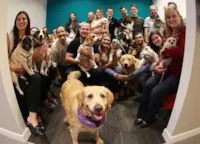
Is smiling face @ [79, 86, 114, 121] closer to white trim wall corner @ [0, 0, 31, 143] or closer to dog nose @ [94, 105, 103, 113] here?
dog nose @ [94, 105, 103, 113]

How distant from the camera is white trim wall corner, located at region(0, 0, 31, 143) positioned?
6.93ft

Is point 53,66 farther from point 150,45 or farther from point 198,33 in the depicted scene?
point 198,33

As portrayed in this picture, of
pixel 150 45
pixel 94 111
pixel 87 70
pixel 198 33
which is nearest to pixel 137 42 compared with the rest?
pixel 150 45

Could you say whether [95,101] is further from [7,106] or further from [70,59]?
[70,59]

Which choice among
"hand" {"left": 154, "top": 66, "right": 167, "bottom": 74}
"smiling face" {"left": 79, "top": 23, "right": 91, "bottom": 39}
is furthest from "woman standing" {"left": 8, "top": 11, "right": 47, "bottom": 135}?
"hand" {"left": 154, "top": 66, "right": 167, "bottom": 74}

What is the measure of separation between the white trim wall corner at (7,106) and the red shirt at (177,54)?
1.55m

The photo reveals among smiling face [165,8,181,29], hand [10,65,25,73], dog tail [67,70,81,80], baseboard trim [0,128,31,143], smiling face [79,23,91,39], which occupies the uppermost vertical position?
smiling face [165,8,181,29]

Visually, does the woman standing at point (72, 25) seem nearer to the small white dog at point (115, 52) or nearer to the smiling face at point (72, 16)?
the smiling face at point (72, 16)

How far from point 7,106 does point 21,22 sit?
907mm

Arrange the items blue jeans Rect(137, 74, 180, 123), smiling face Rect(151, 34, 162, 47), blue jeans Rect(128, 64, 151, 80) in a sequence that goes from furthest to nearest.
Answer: blue jeans Rect(128, 64, 151, 80) < smiling face Rect(151, 34, 162, 47) < blue jeans Rect(137, 74, 180, 123)

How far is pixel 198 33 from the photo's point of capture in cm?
197

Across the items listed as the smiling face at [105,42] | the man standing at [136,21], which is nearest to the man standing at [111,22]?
the man standing at [136,21]

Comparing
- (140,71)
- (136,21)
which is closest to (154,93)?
(140,71)

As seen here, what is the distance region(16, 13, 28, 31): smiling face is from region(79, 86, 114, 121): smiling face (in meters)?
1.07
